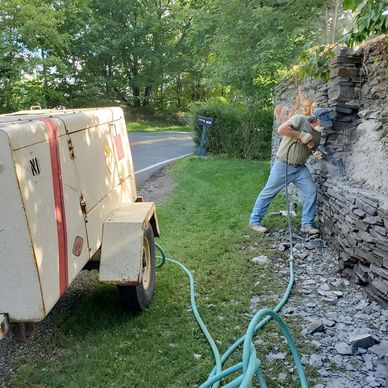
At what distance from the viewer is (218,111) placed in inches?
564

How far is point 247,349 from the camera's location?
82.4 inches

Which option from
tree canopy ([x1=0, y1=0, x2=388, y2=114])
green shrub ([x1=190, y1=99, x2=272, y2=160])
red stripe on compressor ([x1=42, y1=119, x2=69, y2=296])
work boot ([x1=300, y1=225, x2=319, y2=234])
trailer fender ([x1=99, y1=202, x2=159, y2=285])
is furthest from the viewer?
green shrub ([x1=190, y1=99, x2=272, y2=160])

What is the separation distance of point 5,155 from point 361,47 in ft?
15.0

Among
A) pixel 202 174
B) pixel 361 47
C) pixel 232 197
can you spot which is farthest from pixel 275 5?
pixel 361 47

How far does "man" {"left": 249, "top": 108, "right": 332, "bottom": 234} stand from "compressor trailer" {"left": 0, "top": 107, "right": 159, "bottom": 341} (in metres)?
2.43

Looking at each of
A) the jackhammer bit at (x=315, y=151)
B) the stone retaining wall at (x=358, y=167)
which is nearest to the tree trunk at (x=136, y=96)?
the stone retaining wall at (x=358, y=167)

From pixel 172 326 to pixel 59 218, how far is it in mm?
1549

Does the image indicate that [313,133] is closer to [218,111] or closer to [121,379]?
[121,379]

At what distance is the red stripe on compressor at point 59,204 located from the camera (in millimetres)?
2455

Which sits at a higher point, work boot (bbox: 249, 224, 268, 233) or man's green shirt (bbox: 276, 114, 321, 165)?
man's green shirt (bbox: 276, 114, 321, 165)

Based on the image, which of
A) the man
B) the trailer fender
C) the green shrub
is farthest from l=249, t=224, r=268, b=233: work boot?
the green shrub

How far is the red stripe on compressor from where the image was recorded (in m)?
2.46

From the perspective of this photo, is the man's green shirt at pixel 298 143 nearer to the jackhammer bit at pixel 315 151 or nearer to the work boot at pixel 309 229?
the jackhammer bit at pixel 315 151

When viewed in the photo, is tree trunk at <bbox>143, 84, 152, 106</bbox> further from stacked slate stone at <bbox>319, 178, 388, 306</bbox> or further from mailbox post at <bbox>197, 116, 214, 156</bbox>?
stacked slate stone at <bbox>319, 178, 388, 306</bbox>
